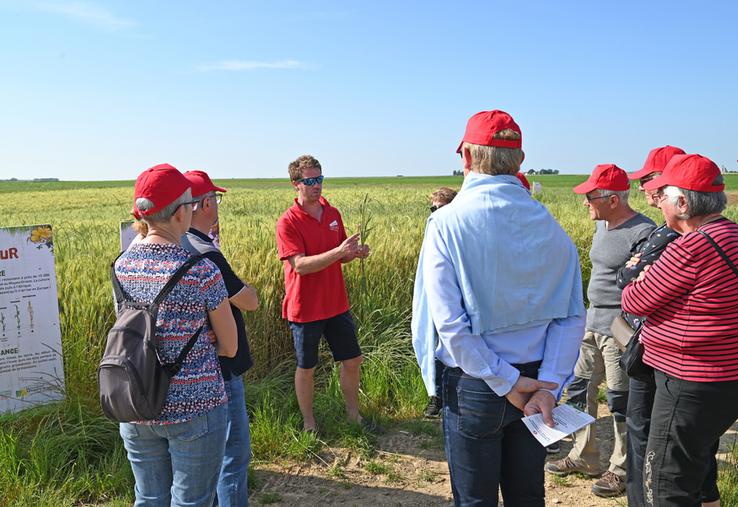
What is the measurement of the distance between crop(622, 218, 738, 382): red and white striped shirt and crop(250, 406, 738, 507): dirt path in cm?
159

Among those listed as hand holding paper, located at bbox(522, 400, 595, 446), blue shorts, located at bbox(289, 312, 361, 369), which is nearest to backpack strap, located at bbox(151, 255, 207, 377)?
hand holding paper, located at bbox(522, 400, 595, 446)

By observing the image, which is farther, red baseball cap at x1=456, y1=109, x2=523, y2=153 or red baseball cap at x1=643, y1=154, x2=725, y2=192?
red baseball cap at x1=643, y1=154, x2=725, y2=192

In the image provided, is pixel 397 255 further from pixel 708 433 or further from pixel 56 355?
pixel 708 433

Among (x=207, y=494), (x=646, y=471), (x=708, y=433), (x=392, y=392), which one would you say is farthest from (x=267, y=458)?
(x=708, y=433)

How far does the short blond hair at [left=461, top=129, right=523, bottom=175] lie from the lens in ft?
7.50

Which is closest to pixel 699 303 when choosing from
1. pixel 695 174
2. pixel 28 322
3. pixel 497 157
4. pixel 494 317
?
pixel 695 174

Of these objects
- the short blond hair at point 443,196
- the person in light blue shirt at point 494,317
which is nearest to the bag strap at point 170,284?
the person in light blue shirt at point 494,317

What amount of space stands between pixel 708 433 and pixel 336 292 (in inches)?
104

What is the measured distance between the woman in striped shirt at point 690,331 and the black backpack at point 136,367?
1950 mm

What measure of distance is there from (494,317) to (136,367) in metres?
1.26

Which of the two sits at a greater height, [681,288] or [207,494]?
[681,288]

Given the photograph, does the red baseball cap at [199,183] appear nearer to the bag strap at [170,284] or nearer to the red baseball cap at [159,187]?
the red baseball cap at [159,187]

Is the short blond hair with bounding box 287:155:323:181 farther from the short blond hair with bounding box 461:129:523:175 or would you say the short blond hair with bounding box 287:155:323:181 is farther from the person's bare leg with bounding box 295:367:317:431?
the short blond hair with bounding box 461:129:523:175

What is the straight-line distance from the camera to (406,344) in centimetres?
606
